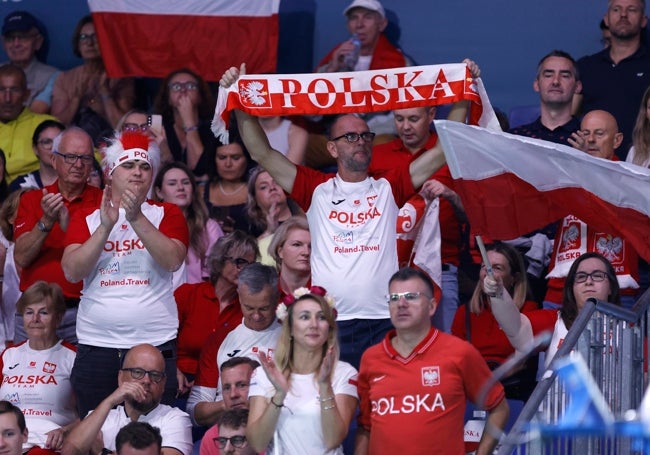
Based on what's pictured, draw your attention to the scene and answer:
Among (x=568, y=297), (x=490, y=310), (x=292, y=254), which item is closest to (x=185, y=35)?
(x=292, y=254)

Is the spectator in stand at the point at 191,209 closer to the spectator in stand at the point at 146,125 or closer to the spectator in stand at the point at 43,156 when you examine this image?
the spectator in stand at the point at 146,125

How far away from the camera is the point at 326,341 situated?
26.7 ft

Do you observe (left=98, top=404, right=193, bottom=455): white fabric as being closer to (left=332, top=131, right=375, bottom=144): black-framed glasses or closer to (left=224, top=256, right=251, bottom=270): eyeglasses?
(left=224, top=256, right=251, bottom=270): eyeglasses

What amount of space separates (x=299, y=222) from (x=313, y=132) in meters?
2.33

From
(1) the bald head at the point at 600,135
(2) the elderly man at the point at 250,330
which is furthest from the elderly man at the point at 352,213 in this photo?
(1) the bald head at the point at 600,135

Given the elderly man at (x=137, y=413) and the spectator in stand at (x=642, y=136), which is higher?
the spectator in stand at (x=642, y=136)

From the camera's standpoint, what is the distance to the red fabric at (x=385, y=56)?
12.3 meters

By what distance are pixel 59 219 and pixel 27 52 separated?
4.01 m

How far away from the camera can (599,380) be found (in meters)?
7.98

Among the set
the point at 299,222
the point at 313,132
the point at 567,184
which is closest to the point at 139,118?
the point at 313,132

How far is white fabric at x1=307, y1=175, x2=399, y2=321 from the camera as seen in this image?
898 centimetres

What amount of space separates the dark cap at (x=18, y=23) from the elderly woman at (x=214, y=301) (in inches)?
159

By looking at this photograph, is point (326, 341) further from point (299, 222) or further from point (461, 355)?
point (299, 222)

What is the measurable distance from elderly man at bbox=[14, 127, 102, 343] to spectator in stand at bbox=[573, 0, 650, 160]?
12.8 feet
